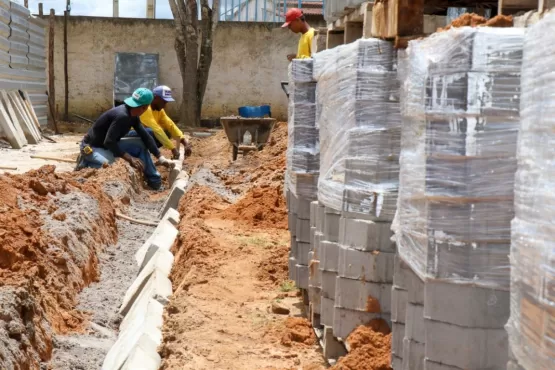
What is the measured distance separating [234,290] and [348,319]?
7.76ft

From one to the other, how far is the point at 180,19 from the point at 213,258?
16.9m

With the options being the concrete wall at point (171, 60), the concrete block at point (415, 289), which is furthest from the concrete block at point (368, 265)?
the concrete wall at point (171, 60)

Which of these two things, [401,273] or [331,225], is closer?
[401,273]

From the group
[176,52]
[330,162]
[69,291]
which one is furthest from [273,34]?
[330,162]

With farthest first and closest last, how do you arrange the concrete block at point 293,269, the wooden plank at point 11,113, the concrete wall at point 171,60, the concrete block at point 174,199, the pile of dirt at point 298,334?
the concrete wall at point 171,60 → the wooden plank at point 11,113 → the concrete block at point 174,199 → the concrete block at point 293,269 → the pile of dirt at point 298,334

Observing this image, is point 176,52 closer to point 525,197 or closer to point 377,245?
point 377,245

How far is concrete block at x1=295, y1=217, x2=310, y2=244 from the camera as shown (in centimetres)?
634

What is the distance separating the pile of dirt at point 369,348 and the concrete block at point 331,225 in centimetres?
65

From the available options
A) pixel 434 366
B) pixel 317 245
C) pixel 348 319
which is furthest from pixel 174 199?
pixel 434 366

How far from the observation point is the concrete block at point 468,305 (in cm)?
322

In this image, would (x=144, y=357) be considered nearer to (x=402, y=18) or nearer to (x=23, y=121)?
(x=402, y=18)

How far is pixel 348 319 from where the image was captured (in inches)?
185

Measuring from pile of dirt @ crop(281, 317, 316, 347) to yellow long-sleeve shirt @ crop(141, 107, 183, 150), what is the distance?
26.9ft

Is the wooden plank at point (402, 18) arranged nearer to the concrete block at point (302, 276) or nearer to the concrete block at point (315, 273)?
the concrete block at point (315, 273)
